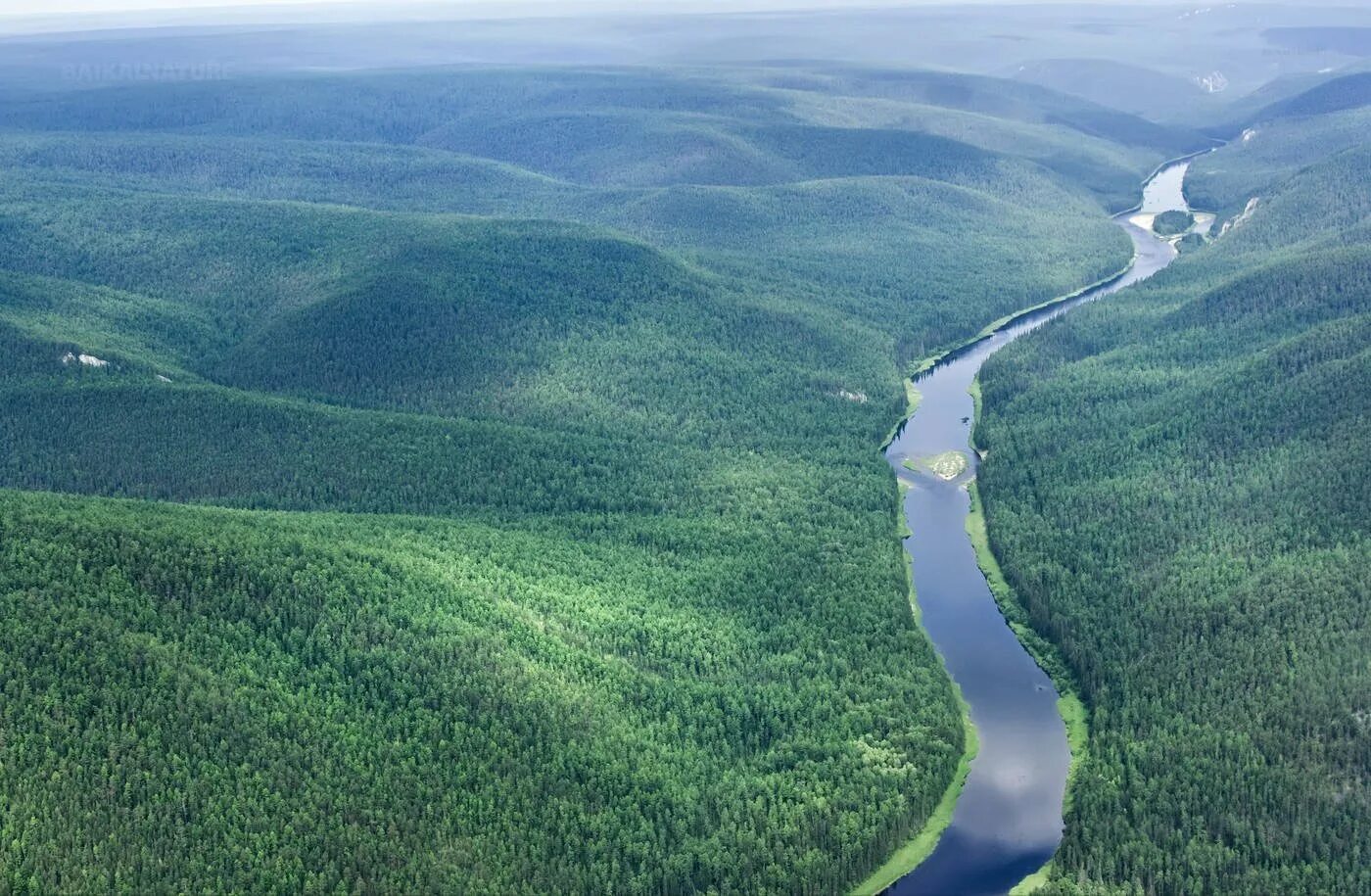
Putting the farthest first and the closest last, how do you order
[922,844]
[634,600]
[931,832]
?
[634,600] < [931,832] < [922,844]

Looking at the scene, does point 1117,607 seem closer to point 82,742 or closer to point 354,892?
point 354,892

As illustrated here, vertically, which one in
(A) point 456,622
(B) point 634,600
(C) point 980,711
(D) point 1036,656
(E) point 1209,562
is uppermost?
(A) point 456,622

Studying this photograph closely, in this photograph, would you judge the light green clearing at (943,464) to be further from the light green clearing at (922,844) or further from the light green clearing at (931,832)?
the light green clearing at (922,844)

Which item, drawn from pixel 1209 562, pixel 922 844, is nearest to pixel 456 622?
pixel 922 844

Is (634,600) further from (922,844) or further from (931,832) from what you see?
(922,844)

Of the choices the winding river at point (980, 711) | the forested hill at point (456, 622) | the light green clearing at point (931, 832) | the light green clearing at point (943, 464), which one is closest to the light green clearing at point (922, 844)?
the light green clearing at point (931, 832)

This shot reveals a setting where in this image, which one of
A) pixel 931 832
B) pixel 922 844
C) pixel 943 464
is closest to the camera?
pixel 922 844

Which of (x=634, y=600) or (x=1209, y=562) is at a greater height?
(x=1209, y=562)
